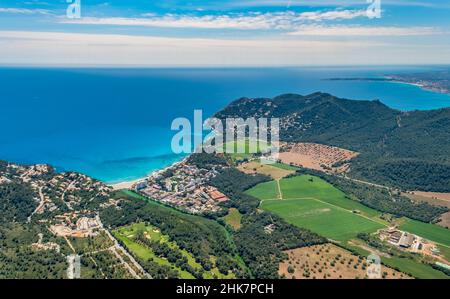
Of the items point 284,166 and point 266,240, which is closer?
point 266,240

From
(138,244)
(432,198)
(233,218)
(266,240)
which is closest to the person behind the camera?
(138,244)

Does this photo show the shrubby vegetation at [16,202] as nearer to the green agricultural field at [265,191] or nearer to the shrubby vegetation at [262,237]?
the shrubby vegetation at [262,237]

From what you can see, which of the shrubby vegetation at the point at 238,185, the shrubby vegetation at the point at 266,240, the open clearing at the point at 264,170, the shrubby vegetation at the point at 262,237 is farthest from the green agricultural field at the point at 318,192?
the shrubby vegetation at the point at 266,240

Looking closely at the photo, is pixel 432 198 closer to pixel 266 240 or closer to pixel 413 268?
pixel 413 268

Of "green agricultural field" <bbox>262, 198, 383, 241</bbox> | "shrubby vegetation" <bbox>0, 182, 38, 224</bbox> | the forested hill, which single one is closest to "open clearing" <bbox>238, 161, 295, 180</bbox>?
"green agricultural field" <bbox>262, 198, 383, 241</bbox>

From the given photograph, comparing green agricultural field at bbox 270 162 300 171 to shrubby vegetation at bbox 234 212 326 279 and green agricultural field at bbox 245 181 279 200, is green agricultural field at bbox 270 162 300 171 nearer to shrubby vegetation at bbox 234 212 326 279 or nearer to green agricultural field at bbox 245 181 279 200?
green agricultural field at bbox 245 181 279 200

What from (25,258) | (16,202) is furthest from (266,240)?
(16,202)
